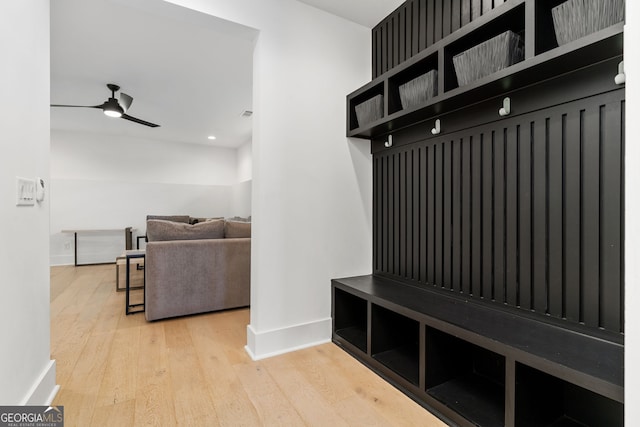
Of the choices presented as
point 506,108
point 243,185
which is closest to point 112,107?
point 243,185

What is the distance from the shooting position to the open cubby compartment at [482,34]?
4.49 ft

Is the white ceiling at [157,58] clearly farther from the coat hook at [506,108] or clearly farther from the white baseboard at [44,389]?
the white baseboard at [44,389]

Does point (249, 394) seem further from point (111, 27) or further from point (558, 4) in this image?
point (111, 27)

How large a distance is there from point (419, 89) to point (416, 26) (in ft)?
1.97

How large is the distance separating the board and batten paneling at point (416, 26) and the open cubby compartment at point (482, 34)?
230mm

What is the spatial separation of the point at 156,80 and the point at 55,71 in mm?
971

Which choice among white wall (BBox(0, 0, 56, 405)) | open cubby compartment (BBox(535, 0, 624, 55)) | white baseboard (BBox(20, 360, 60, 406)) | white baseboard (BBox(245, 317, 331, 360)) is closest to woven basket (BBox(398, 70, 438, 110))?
open cubby compartment (BBox(535, 0, 624, 55))

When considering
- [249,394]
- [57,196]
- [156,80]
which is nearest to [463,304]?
[249,394]

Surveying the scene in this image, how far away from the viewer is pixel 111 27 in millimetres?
2484

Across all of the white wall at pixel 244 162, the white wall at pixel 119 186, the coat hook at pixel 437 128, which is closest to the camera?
the coat hook at pixel 437 128

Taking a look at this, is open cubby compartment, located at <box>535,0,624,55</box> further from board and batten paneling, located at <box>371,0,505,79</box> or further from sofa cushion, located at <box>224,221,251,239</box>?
sofa cushion, located at <box>224,221,251,239</box>

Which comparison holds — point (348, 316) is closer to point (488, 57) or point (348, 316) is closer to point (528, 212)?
point (528, 212)

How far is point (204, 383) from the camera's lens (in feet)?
5.55
